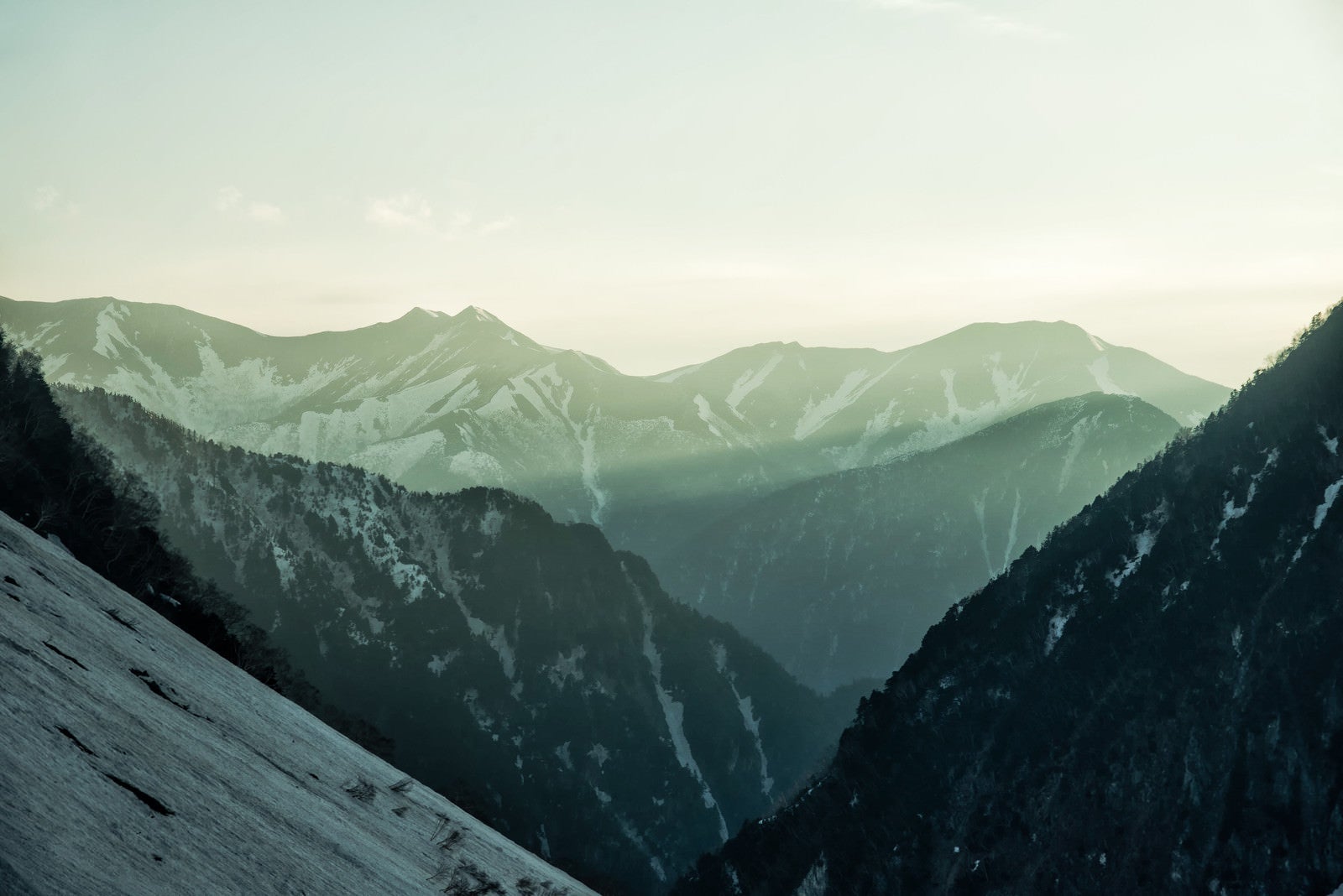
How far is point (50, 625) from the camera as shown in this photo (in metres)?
35.3

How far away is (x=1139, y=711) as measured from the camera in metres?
142

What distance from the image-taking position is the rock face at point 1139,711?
402 ft

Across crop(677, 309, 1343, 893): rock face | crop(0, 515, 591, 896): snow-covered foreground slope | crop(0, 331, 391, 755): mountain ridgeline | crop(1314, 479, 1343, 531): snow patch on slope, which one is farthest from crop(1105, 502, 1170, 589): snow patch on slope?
crop(0, 515, 591, 896): snow-covered foreground slope

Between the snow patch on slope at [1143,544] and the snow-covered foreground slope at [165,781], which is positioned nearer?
the snow-covered foreground slope at [165,781]

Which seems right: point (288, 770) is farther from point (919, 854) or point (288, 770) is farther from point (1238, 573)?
point (1238, 573)

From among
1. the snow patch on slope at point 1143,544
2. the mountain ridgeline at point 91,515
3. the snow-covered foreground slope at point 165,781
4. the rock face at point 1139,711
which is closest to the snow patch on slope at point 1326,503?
the rock face at point 1139,711

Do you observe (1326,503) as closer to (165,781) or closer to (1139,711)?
(1139,711)

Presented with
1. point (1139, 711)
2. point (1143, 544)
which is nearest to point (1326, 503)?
point (1143, 544)

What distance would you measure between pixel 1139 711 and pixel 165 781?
443 feet

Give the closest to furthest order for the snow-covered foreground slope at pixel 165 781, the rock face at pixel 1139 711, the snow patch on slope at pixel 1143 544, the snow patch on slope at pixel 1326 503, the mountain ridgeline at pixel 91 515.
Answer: the snow-covered foreground slope at pixel 165 781, the mountain ridgeline at pixel 91 515, the rock face at pixel 1139 711, the snow patch on slope at pixel 1326 503, the snow patch on slope at pixel 1143 544

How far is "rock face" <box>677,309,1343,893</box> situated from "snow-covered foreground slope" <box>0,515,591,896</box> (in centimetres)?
9532

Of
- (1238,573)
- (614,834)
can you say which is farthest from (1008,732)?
(614,834)

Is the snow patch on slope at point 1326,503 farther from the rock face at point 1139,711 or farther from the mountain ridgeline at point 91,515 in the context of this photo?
the mountain ridgeline at point 91,515

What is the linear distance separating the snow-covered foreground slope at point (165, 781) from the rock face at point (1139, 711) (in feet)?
313
